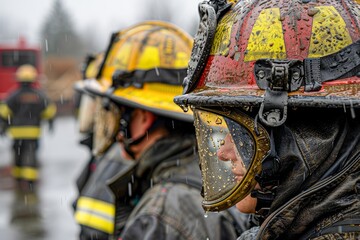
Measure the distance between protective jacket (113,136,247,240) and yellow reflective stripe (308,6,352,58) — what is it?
1.12 metres

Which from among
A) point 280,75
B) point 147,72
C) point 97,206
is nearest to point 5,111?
point 97,206

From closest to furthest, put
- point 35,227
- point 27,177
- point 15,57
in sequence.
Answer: point 35,227
point 27,177
point 15,57

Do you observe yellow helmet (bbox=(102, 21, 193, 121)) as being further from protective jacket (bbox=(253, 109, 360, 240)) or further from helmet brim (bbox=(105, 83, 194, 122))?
protective jacket (bbox=(253, 109, 360, 240))

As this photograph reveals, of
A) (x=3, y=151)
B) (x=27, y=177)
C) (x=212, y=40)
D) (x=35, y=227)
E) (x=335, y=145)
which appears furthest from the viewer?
(x=3, y=151)

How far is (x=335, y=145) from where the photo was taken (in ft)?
6.64

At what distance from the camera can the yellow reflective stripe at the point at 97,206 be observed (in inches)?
168

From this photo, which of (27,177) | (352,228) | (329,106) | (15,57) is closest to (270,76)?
(329,106)

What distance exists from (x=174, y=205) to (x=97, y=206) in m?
1.27

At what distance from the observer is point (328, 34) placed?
2.08m

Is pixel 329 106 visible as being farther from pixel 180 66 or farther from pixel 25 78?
pixel 25 78

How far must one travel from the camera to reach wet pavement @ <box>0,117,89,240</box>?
8406mm

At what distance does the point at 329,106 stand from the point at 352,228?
1.15 feet

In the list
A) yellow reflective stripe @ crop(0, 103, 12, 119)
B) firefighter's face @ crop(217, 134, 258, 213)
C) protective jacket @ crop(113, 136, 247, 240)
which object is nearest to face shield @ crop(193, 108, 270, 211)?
firefighter's face @ crop(217, 134, 258, 213)

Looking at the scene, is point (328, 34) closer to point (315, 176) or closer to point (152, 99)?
point (315, 176)
